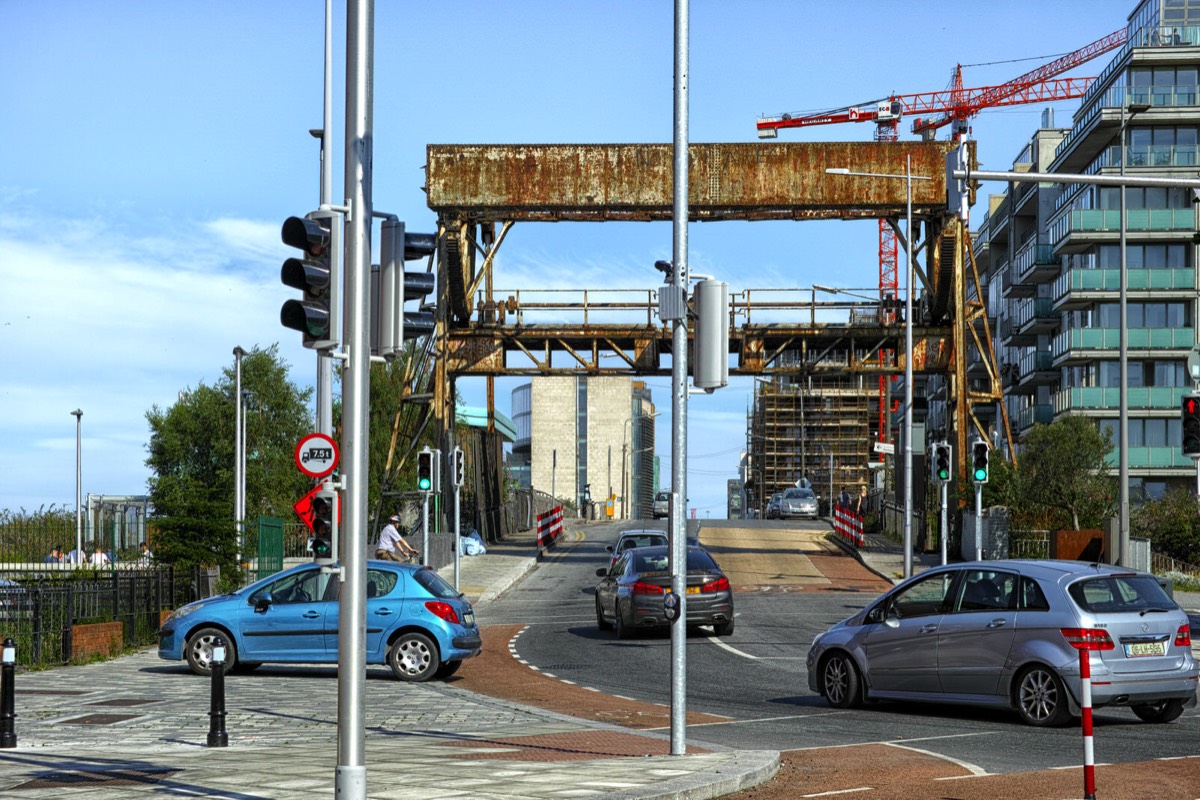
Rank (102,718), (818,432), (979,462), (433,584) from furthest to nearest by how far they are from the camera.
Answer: (818,432) < (979,462) < (433,584) < (102,718)

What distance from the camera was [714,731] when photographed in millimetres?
14648

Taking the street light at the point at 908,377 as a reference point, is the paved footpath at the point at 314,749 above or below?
below

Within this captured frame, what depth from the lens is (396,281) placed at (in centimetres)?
986

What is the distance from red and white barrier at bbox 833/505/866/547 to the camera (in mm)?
49906

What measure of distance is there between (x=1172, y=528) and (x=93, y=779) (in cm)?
4205

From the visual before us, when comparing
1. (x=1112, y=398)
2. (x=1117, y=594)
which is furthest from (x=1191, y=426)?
(x=1112, y=398)

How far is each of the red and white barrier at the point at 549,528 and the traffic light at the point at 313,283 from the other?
A: 129 ft

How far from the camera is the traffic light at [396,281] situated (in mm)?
9781

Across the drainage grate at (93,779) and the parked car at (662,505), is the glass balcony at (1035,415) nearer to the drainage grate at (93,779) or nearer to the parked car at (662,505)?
the parked car at (662,505)

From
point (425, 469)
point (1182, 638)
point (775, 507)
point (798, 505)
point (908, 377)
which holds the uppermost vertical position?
point (908, 377)

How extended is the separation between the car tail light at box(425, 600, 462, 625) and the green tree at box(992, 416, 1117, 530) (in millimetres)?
28697

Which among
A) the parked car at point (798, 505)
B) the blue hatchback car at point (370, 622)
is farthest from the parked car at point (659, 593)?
the parked car at point (798, 505)

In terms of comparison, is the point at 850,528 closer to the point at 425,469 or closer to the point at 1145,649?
the point at 425,469

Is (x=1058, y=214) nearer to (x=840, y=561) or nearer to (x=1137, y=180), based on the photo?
(x=840, y=561)
